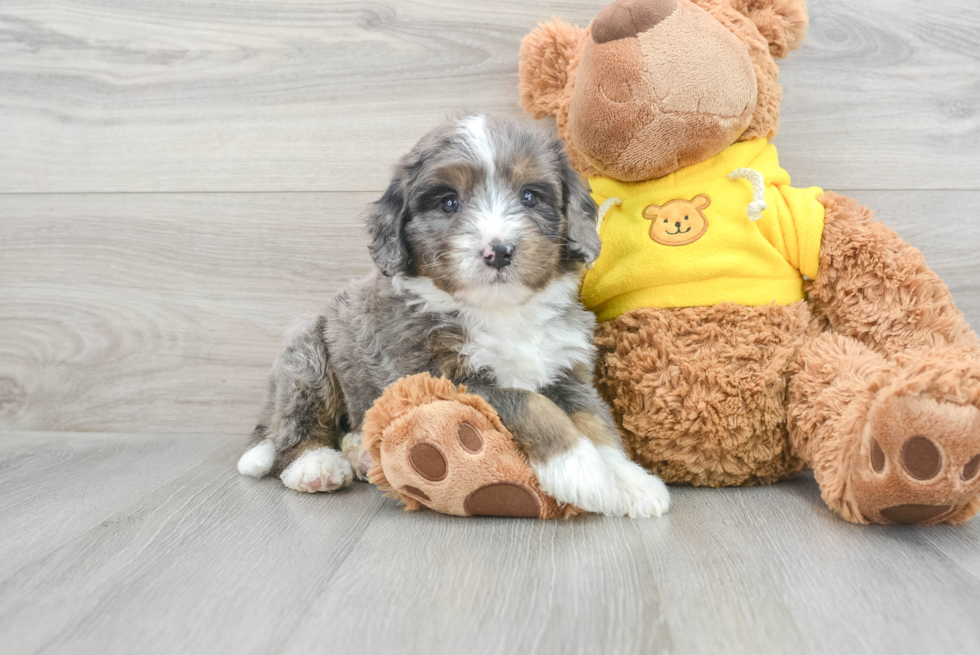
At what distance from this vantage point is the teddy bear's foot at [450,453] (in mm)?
1708

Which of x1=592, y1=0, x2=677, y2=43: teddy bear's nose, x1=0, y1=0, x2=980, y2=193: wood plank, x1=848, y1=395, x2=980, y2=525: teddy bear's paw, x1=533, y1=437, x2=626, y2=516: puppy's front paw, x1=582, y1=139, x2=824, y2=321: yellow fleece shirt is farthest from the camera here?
x1=0, y1=0, x2=980, y2=193: wood plank

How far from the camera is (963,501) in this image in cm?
156

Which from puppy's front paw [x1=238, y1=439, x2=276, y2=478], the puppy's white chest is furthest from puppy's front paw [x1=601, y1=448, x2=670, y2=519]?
puppy's front paw [x1=238, y1=439, x2=276, y2=478]

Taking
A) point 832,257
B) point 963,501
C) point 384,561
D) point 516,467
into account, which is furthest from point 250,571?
point 832,257

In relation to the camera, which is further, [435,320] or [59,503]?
[59,503]

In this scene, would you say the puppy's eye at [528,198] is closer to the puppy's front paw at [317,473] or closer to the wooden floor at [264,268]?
the wooden floor at [264,268]

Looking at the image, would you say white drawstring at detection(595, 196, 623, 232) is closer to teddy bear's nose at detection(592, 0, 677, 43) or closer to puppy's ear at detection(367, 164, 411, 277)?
teddy bear's nose at detection(592, 0, 677, 43)

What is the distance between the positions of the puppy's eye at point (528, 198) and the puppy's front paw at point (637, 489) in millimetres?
695

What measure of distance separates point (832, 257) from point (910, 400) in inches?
24.2

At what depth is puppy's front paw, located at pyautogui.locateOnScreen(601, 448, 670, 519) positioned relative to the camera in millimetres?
1801

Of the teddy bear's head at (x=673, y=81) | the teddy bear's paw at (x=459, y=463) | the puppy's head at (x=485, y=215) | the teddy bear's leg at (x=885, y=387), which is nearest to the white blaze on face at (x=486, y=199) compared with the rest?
the puppy's head at (x=485, y=215)

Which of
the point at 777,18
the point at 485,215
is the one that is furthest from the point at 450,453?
the point at 777,18

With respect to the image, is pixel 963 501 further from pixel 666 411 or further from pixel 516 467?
pixel 516 467

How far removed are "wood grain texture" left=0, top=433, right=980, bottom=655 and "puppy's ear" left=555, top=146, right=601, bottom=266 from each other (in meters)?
→ 0.72
